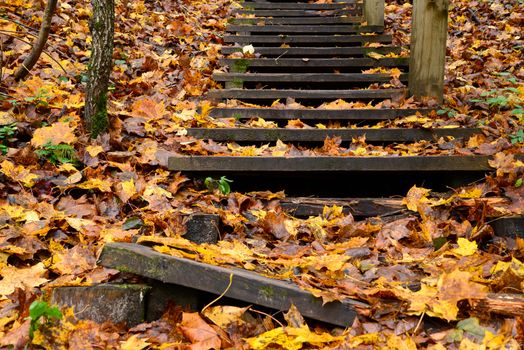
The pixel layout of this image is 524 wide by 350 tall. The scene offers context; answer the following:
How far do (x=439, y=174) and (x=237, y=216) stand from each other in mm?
1393

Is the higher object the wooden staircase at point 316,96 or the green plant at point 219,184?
the wooden staircase at point 316,96

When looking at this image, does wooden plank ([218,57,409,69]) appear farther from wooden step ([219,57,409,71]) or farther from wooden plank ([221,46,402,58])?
wooden plank ([221,46,402,58])

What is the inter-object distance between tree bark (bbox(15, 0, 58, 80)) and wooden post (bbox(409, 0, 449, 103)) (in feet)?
9.72

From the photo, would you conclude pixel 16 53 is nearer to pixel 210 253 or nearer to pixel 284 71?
pixel 284 71

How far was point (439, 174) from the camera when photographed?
3.07 meters

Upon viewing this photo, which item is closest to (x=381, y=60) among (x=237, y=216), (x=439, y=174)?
(x=439, y=174)

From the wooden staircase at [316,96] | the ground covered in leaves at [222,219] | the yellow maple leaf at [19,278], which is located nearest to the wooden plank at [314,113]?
the wooden staircase at [316,96]

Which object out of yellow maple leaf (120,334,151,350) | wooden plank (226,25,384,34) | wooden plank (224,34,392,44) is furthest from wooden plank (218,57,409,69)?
yellow maple leaf (120,334,151,350)

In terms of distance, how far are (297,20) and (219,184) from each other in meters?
4.28

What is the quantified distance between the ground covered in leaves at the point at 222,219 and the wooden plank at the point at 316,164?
0.14m

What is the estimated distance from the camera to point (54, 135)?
2973 mm

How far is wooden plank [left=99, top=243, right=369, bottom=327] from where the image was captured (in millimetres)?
1574

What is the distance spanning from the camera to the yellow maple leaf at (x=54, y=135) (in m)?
2.94

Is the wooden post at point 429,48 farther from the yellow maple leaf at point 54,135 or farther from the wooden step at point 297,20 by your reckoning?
the yellow maple leaf at point 54,135
